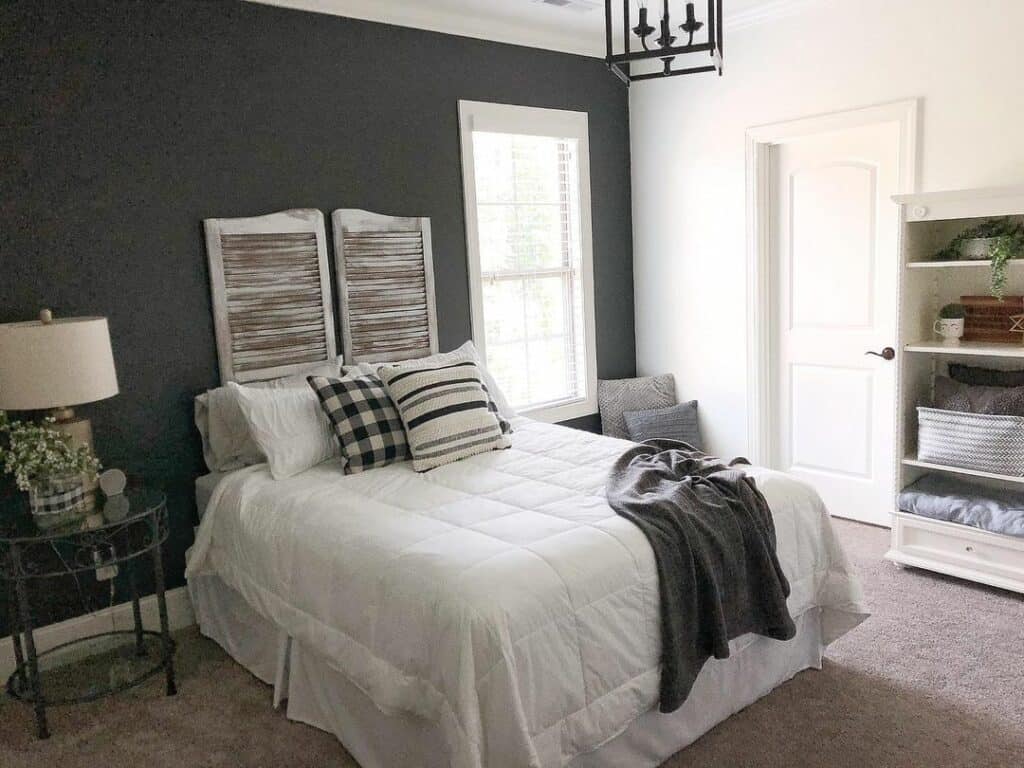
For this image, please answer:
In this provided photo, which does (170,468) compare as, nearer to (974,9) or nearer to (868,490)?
(868,490)

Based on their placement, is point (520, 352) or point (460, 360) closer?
point (460, 360)

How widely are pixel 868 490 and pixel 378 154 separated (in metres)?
2.97

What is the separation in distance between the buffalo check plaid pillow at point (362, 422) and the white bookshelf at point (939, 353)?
218 centimetres

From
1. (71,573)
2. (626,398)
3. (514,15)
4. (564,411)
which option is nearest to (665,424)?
(626,398)

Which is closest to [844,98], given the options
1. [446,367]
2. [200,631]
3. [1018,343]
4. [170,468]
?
[1018,343]

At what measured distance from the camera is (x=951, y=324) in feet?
11.7

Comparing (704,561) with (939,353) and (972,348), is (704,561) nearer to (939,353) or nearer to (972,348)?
(972,348)

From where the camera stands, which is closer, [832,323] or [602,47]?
Result: [832,323]

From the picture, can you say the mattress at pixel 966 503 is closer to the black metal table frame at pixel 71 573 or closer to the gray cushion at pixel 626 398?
the gray cushion at pixel 626 398

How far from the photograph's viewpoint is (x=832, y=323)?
425cm

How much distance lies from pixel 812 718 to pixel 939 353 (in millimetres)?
1877

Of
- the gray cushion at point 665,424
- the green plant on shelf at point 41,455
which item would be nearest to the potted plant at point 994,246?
the gray cushion at point 665,424

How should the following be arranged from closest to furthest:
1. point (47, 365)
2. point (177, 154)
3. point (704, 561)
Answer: point (704, 561) < point (47, 365) < point (177, 154)

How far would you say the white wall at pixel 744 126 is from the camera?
352 centimetres
